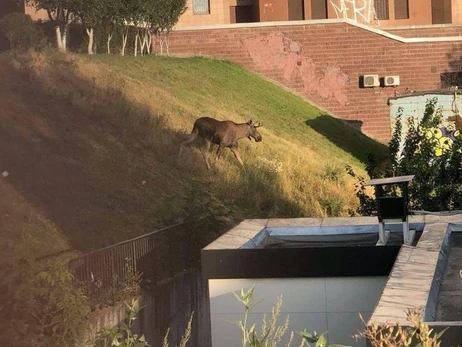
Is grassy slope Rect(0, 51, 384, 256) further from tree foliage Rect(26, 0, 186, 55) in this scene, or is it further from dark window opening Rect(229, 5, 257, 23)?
dark window opening Rect(229, 5, 257, 23)

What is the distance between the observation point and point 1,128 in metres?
21.7

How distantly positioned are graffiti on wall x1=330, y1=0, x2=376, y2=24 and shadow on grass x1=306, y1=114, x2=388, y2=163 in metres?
12.2

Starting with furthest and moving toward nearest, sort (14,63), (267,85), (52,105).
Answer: (267,85)
(14,63)
(52,105)

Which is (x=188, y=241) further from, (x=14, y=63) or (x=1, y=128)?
(x=14, y=63)

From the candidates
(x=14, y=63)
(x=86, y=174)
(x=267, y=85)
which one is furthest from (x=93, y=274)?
(x=267, y=85)

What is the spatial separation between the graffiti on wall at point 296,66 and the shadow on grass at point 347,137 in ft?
5.54

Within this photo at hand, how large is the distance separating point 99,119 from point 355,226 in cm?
1337

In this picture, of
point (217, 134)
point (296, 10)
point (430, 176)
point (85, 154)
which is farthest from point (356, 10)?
point (430, 176)

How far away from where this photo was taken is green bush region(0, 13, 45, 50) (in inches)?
1467

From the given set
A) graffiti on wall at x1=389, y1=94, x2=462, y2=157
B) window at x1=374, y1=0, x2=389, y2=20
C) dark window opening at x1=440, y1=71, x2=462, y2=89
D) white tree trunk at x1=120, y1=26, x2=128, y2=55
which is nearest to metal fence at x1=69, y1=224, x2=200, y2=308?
graffiti on wall at x1=389, y1=94, x2=462, y2=157

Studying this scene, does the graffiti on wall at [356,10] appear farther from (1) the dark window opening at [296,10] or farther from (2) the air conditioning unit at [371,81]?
(2) the air conditioning unit at [371,81]

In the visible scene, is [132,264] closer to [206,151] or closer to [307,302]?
[307,302]

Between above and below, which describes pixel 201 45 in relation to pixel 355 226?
above

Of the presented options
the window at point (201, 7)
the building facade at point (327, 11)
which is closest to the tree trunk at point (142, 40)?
the building facade at point (327, 11)
